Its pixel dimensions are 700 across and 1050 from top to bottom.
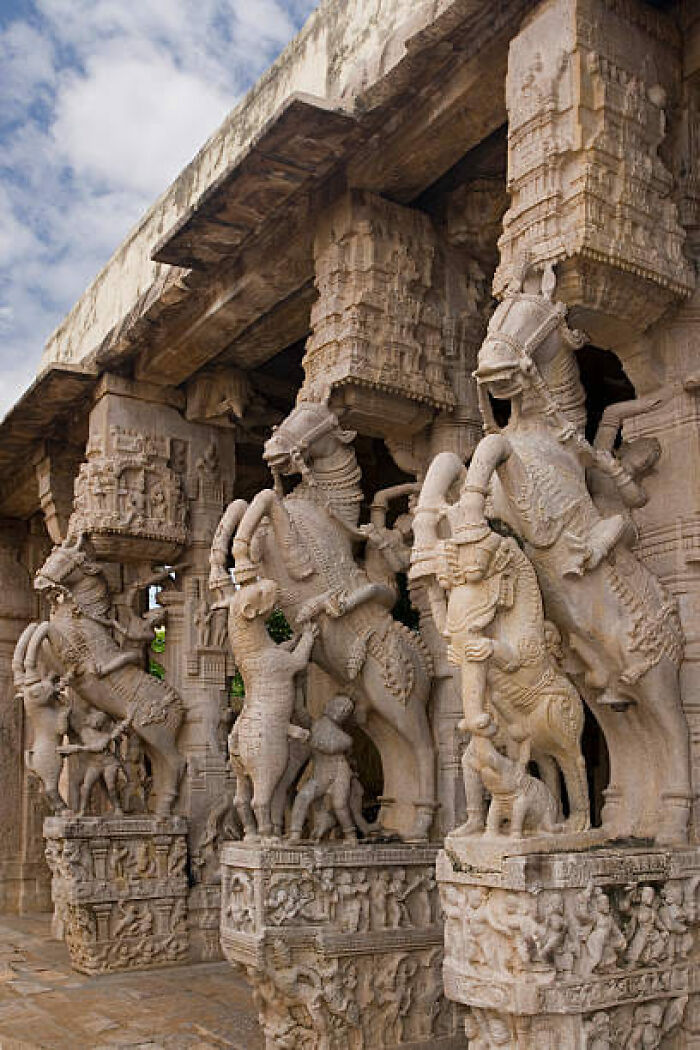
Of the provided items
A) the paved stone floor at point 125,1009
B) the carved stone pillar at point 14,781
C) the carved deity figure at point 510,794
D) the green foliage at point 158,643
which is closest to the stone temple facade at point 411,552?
the carved deity figure at point 510,794

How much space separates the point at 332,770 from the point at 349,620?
2.81 feet

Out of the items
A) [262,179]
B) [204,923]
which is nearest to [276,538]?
[262,179]

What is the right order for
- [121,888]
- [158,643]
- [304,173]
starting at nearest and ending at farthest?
1. [304,173]
2. [121,888]
3. [158,643]

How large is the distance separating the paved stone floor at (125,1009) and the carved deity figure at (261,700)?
1656mm

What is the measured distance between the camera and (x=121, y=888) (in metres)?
8.91

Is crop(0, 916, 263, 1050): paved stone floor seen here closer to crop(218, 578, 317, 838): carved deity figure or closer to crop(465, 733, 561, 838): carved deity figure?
crop(218, 578, 317, 838): carved deity figure

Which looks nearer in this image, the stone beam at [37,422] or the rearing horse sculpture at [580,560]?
the rearing horse sculpture at [580,560]

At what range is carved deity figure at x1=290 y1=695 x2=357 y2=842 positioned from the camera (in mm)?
6242

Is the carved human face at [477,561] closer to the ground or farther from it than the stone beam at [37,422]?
closer to the ground

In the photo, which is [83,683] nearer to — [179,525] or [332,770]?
[179,525]

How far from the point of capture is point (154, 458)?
9.41m

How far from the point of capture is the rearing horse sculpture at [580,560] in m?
4.52

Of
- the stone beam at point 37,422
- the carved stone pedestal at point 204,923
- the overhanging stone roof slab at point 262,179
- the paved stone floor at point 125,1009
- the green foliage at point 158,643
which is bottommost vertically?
the paved stone floor at point 125,1009

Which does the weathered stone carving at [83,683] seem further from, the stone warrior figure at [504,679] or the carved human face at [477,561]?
the carved human face at [477,561]
